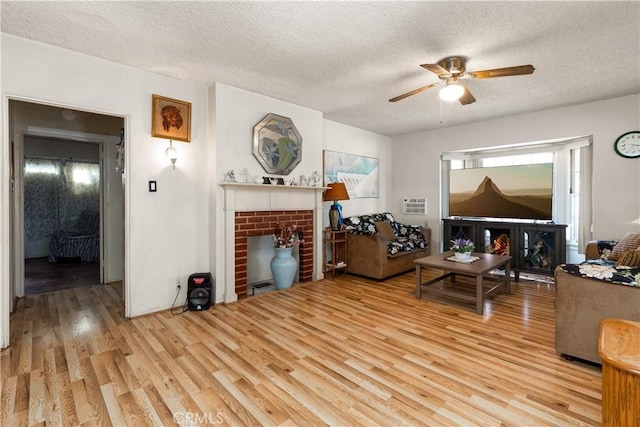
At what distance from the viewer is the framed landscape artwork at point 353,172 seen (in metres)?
4.92

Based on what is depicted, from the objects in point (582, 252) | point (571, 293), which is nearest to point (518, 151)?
point (582, 252)

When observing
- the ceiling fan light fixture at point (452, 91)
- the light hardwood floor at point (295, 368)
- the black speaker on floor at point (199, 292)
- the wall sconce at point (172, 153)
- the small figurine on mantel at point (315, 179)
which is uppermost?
the ceiling fan light fixture at point (452, 91)

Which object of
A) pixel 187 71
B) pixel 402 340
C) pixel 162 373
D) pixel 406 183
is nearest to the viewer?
pixel 162 373

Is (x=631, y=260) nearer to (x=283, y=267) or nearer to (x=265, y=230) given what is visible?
(x=283, y=267)

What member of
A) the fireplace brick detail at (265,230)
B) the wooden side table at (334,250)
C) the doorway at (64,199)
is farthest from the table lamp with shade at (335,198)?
the doorway at (64,199)

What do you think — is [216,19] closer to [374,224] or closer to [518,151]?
[374,224]

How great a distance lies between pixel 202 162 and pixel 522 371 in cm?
344

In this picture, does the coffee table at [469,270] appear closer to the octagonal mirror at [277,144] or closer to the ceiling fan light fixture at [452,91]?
the ceiling fan light fixture at [452,91]

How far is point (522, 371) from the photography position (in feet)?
6.77

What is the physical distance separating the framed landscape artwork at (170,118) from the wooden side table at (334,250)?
234 centimetres

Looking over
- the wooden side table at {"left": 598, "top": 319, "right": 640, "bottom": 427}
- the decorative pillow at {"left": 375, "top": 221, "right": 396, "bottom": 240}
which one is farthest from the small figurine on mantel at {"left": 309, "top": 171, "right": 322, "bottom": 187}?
the wooden side table at {"left": 598, "top": 319, "right": 640, "bottom": 427}

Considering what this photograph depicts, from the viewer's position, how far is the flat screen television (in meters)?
4.55

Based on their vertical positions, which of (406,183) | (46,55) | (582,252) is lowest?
(582,252)

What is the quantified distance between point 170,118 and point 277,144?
126 cm
